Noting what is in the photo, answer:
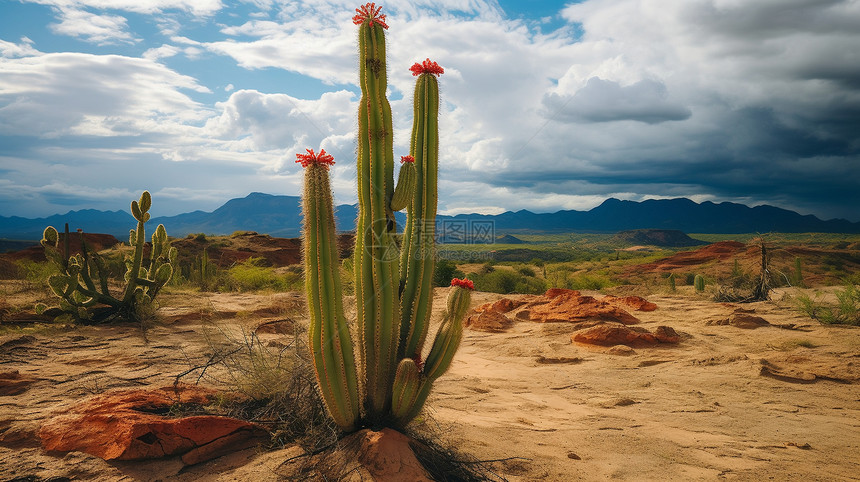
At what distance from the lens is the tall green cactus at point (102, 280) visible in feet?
26.4

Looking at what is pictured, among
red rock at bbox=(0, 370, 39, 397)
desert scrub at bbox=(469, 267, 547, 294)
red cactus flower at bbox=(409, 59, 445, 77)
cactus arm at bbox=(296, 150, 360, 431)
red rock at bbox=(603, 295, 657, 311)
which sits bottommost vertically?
desert scrub at bbox=(469, 267, 547, 294)

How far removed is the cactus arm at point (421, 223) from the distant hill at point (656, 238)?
350 ft

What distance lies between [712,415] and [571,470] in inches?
106

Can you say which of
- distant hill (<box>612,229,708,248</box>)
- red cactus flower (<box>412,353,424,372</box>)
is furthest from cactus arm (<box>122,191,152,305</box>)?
distant hill (<box>612,229,708,248</box>)

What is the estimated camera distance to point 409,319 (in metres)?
4.19

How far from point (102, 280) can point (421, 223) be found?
7.23 meters

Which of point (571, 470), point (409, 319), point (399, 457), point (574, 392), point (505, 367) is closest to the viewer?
point (399, 457)

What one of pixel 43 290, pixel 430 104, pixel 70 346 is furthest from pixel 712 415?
pixel 43 290

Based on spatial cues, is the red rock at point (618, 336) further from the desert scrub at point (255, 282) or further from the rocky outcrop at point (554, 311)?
the desert scrub at point (255, 282)

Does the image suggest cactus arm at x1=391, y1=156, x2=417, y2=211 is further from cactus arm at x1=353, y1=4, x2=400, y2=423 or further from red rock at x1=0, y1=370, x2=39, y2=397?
red rock at x1=0, y1=370, x2=39, y2=397

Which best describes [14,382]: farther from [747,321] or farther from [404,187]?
[747,321]

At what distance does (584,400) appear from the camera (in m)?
6.14

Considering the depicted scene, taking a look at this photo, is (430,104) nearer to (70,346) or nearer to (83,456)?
(83,456)

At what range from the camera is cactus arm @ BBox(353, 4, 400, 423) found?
383 cm
